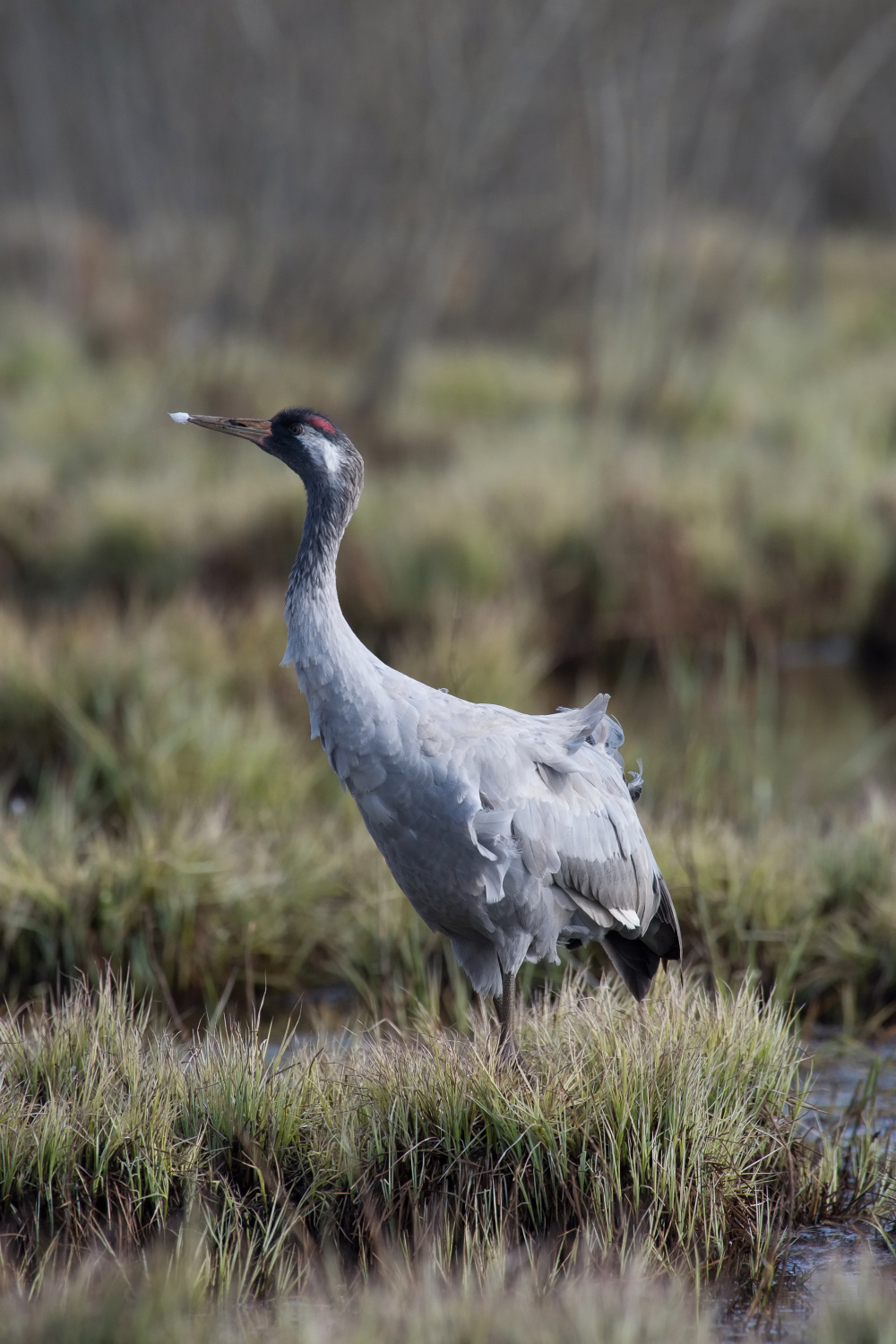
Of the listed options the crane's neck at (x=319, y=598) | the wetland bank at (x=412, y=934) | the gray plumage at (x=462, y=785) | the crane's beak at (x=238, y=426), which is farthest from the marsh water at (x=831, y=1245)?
the crane's beak at (x=238, y=426)

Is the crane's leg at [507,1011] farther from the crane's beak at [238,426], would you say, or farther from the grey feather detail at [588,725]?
the crane's beak at [238,426]

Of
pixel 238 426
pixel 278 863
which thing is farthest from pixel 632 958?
pixel 238 426

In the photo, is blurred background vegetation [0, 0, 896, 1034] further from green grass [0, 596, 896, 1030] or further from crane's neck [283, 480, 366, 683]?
crane's neck [283, 480, 366, 683]

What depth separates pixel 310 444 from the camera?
11.3ft

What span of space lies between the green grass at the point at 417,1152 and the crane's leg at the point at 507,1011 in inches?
2.9

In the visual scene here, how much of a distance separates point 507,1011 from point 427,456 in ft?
27.0

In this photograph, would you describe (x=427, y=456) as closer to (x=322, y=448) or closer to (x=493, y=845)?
(x=322, y=448)

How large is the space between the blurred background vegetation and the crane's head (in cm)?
130

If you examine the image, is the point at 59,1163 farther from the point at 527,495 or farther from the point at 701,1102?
the point at 527,495

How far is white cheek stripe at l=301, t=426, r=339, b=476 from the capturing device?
3.46 metres

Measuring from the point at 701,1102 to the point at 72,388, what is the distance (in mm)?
11293

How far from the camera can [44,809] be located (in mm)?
5137

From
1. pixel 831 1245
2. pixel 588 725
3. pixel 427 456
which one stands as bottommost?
pixel 831 1245

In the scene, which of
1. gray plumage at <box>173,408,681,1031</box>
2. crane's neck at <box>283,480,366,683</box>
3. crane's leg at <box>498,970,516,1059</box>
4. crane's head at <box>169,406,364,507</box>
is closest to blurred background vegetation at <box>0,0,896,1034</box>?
crane's leg at <box>498,970,516,1059</box>
